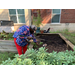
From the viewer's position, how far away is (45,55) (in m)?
1.01

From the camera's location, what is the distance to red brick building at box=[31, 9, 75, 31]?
6.99 m

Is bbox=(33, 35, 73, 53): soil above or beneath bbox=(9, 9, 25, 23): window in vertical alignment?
beneath

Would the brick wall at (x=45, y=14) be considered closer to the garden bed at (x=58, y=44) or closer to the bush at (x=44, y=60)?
the garden bed at (x=58, y=44)

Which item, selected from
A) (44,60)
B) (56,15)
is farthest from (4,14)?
(44,60)

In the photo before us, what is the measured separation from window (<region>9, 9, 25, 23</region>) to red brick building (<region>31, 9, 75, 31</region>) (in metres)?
1.38

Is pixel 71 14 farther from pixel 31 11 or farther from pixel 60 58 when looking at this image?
pixel 60 58

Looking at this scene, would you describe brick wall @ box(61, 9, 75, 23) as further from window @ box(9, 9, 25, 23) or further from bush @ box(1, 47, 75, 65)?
bush @ box(1, 47, 75, 65)

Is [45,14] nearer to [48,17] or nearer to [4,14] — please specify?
[48,17]

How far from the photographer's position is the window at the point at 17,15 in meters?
7.25

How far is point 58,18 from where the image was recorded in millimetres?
7461

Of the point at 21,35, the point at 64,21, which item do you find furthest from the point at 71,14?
the point at 21,35

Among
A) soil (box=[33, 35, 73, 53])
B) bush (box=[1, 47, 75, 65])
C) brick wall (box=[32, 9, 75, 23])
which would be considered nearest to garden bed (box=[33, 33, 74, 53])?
soil (box=[33, 35, 73, 53])

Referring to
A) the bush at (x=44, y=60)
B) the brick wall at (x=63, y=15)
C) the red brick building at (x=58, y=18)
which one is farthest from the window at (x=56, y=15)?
the bush at (x=44, y=60)

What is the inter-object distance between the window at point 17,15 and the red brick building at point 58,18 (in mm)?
1379
